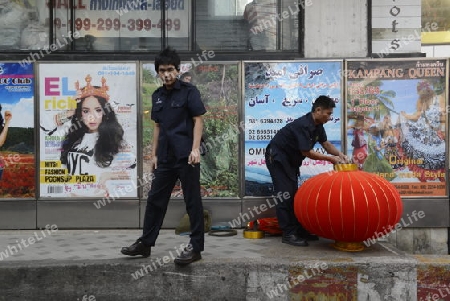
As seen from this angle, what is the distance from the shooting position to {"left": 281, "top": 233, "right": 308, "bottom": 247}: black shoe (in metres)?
5.74

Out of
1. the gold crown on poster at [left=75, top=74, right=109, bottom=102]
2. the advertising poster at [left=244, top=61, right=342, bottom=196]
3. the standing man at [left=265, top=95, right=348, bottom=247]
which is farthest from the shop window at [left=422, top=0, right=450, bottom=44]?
the gold crown on poster at [left=75, top=74, right=109, bottom=102]

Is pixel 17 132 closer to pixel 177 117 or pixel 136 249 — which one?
pixel 136 249

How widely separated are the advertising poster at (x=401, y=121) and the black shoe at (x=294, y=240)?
1997 millimetres

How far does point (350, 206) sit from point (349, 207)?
1 cm

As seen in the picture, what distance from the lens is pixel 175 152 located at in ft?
16.1

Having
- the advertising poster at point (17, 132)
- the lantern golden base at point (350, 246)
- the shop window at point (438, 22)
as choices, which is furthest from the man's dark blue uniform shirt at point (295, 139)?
the shop window at point (438, 22)

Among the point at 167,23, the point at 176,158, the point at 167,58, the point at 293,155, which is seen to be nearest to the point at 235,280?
the point at 176,158

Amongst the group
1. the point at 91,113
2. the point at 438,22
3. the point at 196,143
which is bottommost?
the point at 196,143

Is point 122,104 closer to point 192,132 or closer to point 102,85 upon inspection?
point 102,85

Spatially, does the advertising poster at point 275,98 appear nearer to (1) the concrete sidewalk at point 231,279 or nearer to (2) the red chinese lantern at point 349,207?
(2) the red chinese lantern at point 349,207

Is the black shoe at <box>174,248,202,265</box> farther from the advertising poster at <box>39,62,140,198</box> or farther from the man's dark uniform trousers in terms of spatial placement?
the advertising poster at <box>39,62,140,198</box>

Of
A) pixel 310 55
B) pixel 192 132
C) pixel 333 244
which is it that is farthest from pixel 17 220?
pixel 310 55

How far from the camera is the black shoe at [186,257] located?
16.0 ft

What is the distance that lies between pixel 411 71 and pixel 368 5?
47.0 inches
